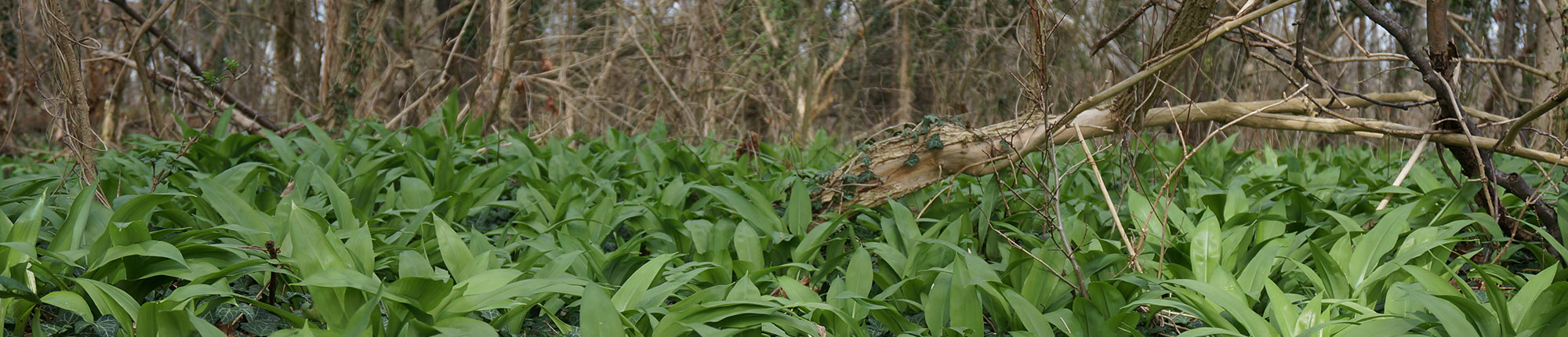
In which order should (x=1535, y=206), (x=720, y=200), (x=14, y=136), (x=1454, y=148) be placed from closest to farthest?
(x=1535, y=206) < (x=1454, y=148) < (x=720, y=200) < (x=14, y=136)

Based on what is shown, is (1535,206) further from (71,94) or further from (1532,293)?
(71,94)

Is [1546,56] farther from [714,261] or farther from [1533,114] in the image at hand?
[714,261]

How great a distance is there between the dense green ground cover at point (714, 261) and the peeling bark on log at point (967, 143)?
115 mm

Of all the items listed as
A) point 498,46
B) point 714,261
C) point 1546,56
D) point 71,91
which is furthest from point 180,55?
point 1546,56

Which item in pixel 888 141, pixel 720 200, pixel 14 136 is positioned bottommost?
pixel 14 136

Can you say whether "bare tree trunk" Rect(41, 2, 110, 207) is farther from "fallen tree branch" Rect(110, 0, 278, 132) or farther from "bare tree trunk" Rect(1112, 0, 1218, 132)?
"bare tree trunk" Rect(1112, 0, 1218, 132)

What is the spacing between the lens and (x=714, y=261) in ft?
8.73

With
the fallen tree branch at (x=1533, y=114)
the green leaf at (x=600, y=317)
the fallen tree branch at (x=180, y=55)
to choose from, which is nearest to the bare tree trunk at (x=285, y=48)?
the fallen tree branch at (x=180, y=55)

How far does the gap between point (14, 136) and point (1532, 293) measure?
9.36 m

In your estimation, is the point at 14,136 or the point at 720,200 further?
the point at 14,136

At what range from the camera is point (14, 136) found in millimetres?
7320

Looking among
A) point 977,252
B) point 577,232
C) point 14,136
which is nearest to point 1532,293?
point 977,252

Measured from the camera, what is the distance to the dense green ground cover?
2039 mm

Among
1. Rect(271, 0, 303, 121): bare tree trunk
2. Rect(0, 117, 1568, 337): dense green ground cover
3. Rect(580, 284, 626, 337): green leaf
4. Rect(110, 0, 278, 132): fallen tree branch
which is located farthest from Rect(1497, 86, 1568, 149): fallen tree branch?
Rect(271, 0, 303, 121): bare tree trunk
